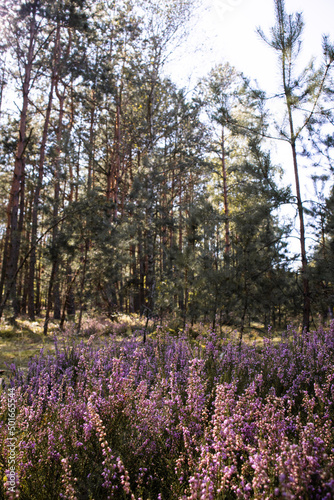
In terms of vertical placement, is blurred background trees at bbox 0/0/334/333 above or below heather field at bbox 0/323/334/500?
above

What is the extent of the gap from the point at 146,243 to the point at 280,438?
1226 centimetres

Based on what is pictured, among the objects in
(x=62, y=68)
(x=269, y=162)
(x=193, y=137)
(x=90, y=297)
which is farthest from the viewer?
(x=193, y=137)

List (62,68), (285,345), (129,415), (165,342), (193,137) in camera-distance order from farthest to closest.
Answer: (193,137)
(62,68)
(165,342)
(285,345)
(129,415)

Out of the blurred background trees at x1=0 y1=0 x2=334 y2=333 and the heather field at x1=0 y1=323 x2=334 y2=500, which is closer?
the heather field at x1=0 y1=323 x2=334 y2=500

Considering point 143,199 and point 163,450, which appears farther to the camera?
point 143,199

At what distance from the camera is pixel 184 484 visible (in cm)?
184

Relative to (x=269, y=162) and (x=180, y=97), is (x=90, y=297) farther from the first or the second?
(x=180, y=97)

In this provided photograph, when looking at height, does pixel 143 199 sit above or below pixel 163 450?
above

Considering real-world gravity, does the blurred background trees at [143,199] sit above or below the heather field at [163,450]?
above

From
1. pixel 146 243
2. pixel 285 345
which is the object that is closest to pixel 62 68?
pixel 146 243

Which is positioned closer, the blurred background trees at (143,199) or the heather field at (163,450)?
the heather field at (163,450)

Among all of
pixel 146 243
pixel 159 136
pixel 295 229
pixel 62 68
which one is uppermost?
pixel 62 68

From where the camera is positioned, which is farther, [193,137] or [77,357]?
[193,137]

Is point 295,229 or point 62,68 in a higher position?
point 62,68
